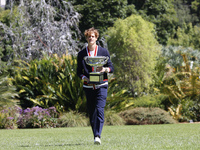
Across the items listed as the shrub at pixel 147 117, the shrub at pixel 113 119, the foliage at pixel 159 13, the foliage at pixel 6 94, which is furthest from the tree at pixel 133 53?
the foliage at pixel 159 13

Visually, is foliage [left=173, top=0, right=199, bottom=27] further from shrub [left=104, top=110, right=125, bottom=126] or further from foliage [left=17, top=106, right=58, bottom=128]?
foliage [left=17, top=106, right=58, bottom=128]

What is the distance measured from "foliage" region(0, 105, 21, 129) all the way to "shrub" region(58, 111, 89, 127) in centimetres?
164

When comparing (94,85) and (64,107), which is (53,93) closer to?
(64,107)

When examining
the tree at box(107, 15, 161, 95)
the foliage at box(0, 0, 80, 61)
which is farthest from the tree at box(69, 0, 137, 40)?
the tree at box(107, 15, 161, 95)

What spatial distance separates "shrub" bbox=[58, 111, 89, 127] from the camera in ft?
45.6

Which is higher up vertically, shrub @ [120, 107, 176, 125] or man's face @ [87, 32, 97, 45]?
man's face @ [87, 32, 97, 45]

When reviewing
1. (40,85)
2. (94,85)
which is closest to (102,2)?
(40,85)

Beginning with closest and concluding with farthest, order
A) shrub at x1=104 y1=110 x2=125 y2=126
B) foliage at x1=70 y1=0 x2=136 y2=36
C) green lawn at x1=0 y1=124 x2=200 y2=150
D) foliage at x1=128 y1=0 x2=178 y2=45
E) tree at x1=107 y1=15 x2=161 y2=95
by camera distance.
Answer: green lawn at x1=0 y1=124 x2=200 y2=150, shrub at x1=104 y1=110 x2=125 y2=126, tree at x1=107 y1=15 x2=161 y2=95, foliage at x1=70 y1=0 x2=136 y2=36, foliage at x1=128 y1=0 x2=178 y2=45

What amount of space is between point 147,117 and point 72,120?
2.80 metres

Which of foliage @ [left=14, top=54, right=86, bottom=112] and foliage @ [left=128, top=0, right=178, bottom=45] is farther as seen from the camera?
foliage @ [left=128, top=0, right=178, bottom=45]

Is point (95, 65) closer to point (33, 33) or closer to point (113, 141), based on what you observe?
point (113, 141)

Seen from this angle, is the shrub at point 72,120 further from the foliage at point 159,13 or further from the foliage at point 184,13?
the foliage at point 184,13


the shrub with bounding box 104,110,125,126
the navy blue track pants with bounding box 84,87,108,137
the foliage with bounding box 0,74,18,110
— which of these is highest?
the navy blue track pants with bounding box 84,87,108,137

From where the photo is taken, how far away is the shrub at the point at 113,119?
46.6ft
